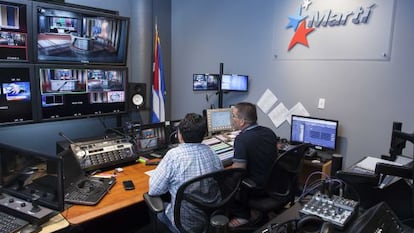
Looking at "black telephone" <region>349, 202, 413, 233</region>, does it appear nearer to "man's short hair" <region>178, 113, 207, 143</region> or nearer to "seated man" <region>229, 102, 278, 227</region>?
"man's short hair" <region>178, 113, 207, 143</region>

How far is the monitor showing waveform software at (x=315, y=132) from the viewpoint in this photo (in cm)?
311

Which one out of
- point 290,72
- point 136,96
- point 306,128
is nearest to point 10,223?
point 136,96

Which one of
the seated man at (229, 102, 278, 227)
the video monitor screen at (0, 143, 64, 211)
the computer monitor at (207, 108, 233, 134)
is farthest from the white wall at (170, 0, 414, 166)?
the video monitor screen at (0, 143, 64, 211)

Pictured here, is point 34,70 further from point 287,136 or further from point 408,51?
point 408,51

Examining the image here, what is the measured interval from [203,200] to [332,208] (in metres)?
0.69

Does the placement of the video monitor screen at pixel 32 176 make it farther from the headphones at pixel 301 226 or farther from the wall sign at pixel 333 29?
the wall sign at pixel 333 29

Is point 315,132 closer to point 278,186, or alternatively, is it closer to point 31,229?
point 278,186

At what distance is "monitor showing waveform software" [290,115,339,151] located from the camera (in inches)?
122

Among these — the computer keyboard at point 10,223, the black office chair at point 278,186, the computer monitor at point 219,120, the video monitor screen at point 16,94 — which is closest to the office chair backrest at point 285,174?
the black office chair at point 278,186

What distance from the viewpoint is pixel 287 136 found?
11.9ft

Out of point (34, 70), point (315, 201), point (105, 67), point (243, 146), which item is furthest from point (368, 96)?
point (34, 70)

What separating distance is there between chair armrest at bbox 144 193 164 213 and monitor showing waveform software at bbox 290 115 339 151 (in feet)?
6.70

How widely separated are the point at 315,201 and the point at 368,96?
2.09m

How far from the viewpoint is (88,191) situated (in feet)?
6.30
